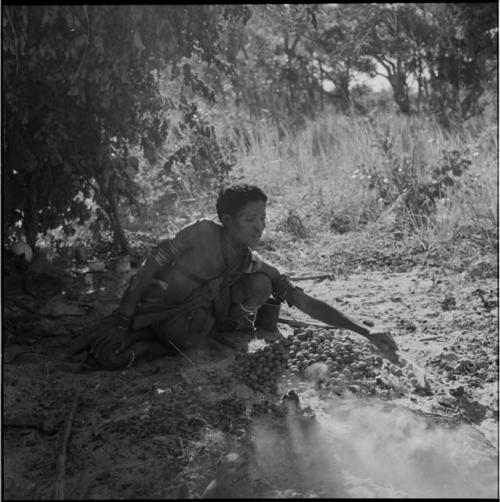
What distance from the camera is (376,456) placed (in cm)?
293

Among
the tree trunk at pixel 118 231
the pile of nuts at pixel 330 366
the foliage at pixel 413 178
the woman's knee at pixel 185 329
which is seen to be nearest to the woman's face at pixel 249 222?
the woman's knee at pixel 185 329

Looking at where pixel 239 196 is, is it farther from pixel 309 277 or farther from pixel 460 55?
pixel 460 55

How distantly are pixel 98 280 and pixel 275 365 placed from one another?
2157mm

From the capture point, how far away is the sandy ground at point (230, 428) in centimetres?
273

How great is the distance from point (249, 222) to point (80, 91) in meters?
1.59

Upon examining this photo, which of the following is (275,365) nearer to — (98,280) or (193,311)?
(193,311)

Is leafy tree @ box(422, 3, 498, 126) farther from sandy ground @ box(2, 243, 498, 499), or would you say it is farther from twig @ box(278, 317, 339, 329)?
sandy ground @ box(2, 243, 498, 499)

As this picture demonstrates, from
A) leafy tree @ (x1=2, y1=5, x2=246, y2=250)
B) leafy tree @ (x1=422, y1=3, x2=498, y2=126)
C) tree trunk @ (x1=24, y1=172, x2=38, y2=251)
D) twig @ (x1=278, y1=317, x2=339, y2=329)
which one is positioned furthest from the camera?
leafy tree @ (x1=422, y1=3, x2=498, y2=126)

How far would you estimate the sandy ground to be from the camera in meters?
2.73

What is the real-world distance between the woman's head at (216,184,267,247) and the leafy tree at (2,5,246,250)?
3.31 ft

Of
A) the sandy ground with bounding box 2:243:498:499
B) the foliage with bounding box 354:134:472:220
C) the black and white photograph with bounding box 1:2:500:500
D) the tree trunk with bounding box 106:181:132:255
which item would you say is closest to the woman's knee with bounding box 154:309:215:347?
the black and white photograph with bounding box 1:2:500:500

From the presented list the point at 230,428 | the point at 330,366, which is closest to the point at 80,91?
the point at 330,366

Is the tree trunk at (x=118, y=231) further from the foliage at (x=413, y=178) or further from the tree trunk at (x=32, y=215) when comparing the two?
the foliage at (x=413, y=178)

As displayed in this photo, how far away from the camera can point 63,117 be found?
5.03m
